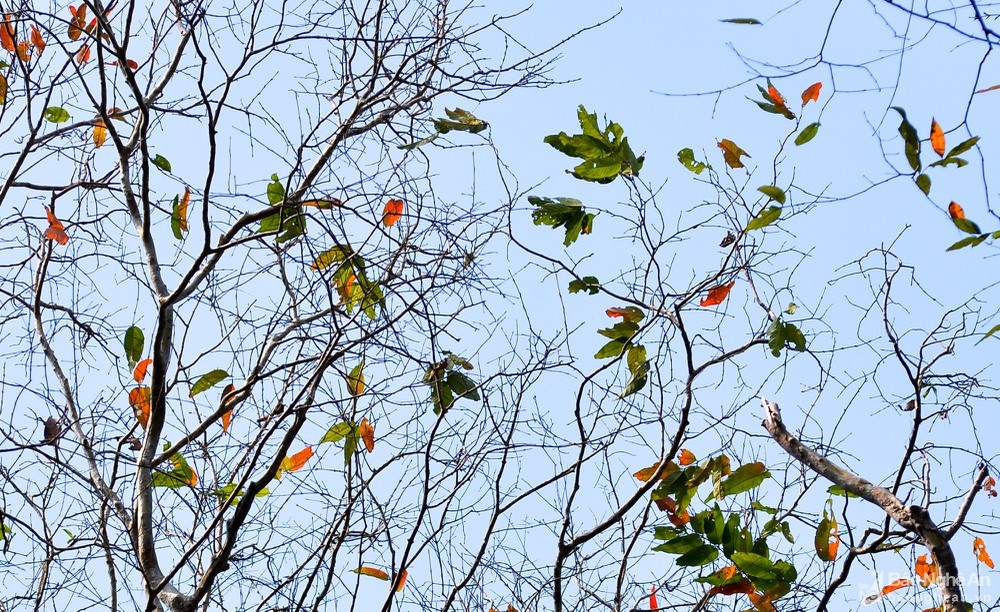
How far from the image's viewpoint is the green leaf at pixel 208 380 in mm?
2881

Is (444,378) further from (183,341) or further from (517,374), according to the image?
(183,341)

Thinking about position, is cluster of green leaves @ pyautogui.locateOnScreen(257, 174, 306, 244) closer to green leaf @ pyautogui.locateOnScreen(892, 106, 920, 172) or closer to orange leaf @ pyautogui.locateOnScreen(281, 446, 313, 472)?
orange leaf @ pyautogui.locateOnScreen(281, 446, 313, 472)

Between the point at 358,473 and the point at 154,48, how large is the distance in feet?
5.12

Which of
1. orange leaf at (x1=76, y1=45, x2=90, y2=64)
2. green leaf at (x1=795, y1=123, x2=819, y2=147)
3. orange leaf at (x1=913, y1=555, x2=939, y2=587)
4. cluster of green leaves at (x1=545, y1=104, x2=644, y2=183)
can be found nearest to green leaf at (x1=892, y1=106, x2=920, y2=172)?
green leaf at (x1=795, y1=123, x2=819, y2=147)

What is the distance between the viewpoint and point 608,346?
2.79 meters

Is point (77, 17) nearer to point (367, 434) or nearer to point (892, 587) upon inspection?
point (367, 434)

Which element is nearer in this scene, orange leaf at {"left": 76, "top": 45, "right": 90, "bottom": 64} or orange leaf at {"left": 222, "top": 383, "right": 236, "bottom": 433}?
orange leaf at {"left": 222, "top": 383, "right": 236, "bottom": 433}

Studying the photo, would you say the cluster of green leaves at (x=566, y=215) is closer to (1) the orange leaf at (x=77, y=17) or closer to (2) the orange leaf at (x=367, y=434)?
(2) the orange leaf at (x=367, y=434)

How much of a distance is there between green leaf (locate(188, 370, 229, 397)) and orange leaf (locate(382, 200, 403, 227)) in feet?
2.09

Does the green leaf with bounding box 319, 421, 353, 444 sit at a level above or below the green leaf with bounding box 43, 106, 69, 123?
below

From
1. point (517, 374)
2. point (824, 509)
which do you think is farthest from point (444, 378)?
point (824, 509)

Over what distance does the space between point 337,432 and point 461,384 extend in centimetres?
35

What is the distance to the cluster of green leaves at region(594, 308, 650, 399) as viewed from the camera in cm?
278

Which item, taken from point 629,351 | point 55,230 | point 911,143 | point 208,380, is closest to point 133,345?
point 208,380
